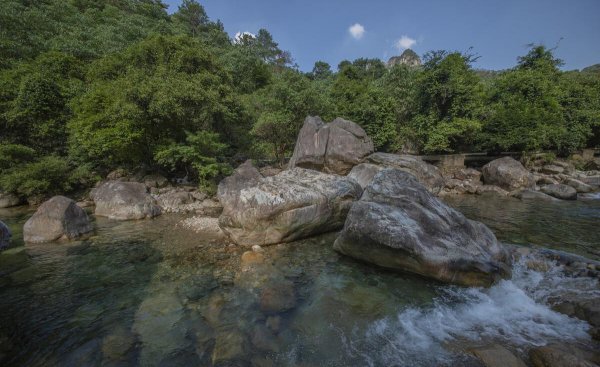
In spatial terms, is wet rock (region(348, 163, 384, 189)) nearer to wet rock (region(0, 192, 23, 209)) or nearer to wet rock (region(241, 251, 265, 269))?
wet rock (region(241, 251, 265, 269))

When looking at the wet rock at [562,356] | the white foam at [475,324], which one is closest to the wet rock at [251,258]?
the white foam at [475,324]

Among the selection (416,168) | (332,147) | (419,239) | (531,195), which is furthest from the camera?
(332,147)

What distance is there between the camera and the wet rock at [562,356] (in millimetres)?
3764

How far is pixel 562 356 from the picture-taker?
387 centimetres

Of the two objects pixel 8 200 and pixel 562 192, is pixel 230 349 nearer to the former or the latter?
pixel 8 200

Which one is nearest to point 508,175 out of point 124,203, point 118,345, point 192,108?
point 192,108

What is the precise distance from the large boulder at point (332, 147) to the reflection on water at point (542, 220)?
25.0ft

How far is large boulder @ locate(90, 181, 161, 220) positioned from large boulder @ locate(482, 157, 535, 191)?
26.4m

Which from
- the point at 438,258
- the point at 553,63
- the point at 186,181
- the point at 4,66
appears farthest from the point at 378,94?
the point at 4,66

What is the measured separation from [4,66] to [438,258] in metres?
36.5

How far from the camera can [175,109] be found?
16188mm

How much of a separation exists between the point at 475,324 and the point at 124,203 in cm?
1610

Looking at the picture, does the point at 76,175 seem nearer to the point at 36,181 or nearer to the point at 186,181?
the point at 36,181

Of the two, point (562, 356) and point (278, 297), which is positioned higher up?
point (562, 356)
